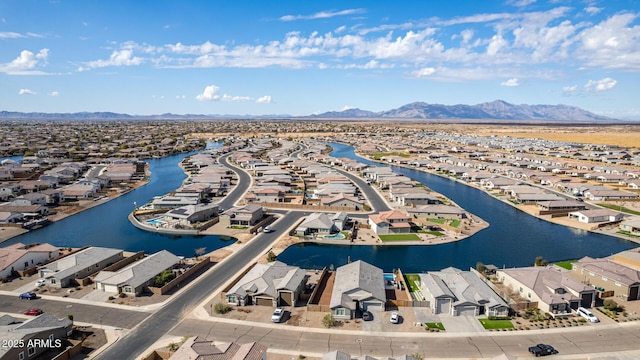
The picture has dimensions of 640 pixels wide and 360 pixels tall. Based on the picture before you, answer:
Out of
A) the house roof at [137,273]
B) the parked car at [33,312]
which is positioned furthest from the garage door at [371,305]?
the parked car at [33,312]

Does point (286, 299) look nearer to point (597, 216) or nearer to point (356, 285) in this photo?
point (356, 285)

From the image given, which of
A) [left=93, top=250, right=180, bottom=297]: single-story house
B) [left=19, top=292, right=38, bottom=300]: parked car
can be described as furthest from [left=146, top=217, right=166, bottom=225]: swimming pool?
[left=19, top=292, right=38, bottom=300]: parked car

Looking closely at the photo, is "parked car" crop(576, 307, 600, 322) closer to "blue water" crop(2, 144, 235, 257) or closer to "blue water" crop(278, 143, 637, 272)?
"blue water" crop(278, 143, 637, 272)

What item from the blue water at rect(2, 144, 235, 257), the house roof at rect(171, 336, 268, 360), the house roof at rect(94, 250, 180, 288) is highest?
the house roof at rect(171, 336, 268, 360)

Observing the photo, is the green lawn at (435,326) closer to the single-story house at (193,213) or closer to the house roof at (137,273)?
the house roof at (137,273)

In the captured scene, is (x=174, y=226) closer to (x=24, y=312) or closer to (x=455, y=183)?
(x=24, y=312)

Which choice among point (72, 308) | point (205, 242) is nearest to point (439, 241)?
point (205, 242)
